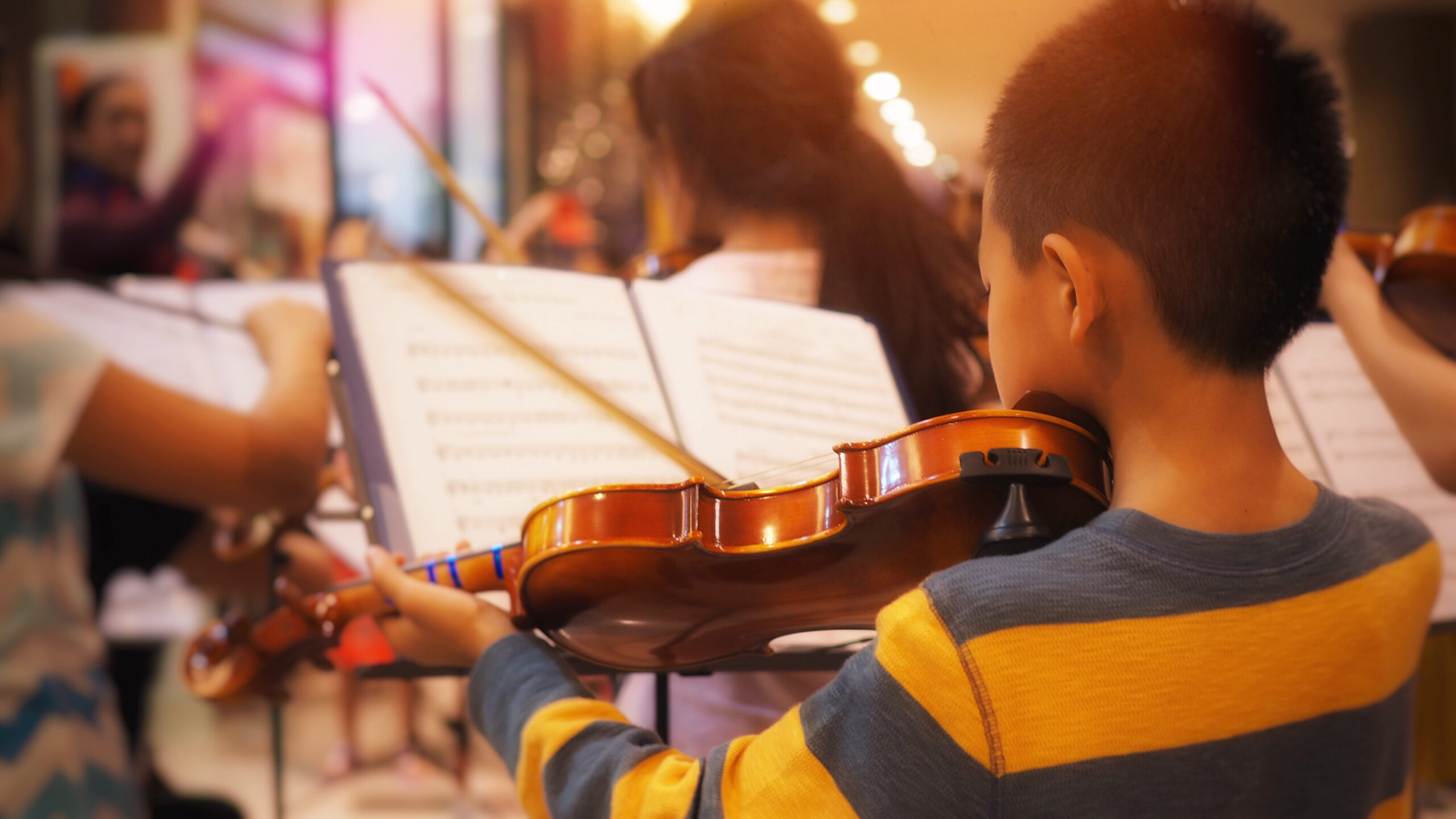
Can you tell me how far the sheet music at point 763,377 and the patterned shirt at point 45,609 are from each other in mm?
447

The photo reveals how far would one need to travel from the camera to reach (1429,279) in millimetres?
887

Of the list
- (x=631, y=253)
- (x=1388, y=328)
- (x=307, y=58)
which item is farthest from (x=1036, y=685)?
(x=307, y=58)

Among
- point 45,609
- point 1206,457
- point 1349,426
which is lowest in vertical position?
point 45,609

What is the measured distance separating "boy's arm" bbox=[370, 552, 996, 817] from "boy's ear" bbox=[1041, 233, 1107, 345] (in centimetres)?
16

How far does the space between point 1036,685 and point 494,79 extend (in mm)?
4459

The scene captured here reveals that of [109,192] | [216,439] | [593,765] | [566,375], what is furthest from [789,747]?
[109,192]

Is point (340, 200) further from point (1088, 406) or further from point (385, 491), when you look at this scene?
point (1088, 406)

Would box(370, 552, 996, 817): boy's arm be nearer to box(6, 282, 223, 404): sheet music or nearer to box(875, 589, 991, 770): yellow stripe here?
box(875, 589, 991, 770): yellow stripe

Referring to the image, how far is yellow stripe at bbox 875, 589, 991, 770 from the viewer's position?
43 cm

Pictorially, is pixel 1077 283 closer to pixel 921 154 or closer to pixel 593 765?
pixel 921 154

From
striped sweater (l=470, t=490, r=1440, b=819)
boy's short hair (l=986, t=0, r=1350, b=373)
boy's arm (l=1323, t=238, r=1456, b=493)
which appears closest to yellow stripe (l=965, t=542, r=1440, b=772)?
striped sweater (l=470, t=490, r=1440, b=819)

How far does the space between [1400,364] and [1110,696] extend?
62 centimetres

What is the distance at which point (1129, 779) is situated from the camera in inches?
17.5

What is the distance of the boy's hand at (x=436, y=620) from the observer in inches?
26.5
